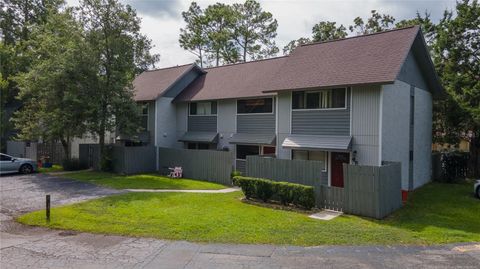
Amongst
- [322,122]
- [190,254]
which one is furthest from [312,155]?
[190,254]

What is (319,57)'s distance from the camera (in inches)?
734

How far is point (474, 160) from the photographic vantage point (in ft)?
77.0

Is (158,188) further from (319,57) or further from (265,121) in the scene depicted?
(319,57)

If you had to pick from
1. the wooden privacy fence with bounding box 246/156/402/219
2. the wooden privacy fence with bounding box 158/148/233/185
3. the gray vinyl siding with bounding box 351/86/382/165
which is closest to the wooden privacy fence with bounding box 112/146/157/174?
the wooden privacy fence with bounding box 158/148/233/185

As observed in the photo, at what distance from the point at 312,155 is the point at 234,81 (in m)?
9.25

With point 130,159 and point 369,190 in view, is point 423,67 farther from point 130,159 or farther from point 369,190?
point 130,159

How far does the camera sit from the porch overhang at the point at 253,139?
778 inches

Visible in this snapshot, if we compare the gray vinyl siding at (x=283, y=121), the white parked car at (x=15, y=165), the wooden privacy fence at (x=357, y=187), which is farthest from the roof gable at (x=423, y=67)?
the white parked car at (x=15, y=165)

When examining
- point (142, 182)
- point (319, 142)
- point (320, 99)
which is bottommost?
point (142, 182)

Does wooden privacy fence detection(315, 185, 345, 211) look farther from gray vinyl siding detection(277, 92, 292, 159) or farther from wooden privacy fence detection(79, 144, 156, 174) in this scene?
wooden privacy fence detection(79, 144, 156, 174)

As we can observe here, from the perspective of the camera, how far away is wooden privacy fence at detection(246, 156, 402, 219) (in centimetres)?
1202

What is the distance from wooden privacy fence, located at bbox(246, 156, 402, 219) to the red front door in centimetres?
304

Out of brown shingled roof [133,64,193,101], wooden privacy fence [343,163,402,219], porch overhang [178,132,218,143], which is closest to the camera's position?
wooden privacy fence [343,163,402,219]

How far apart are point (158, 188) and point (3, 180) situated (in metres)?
10.0
